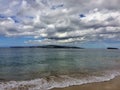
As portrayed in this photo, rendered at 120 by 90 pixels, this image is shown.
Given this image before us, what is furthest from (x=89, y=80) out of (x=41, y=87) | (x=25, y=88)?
(x=25, y=88)

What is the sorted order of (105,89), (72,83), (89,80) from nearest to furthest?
(105,89) < (72,83) < (89,80)

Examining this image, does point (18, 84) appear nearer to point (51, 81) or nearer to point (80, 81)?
point (51, 81)

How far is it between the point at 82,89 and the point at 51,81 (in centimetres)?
340

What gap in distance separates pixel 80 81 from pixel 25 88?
4997mm

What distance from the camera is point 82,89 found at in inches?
526

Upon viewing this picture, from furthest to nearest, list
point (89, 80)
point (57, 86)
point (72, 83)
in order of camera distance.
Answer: point (89, 80)
point (72, 83)
point (57, 86)

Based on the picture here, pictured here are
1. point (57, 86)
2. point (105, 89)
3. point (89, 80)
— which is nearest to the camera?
point (105, 89)

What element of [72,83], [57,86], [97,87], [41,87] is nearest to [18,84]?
A: [41,87]

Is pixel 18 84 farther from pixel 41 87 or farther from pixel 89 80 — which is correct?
pixel 89 80

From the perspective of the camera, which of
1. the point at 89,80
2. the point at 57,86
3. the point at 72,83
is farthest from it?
the point at 89,80

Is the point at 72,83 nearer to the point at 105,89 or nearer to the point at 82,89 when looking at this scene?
the point at 82,89

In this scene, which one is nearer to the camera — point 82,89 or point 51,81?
point 82,89

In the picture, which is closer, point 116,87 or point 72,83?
point 116,87

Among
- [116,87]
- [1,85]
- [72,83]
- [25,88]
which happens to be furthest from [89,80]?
[1,85]
